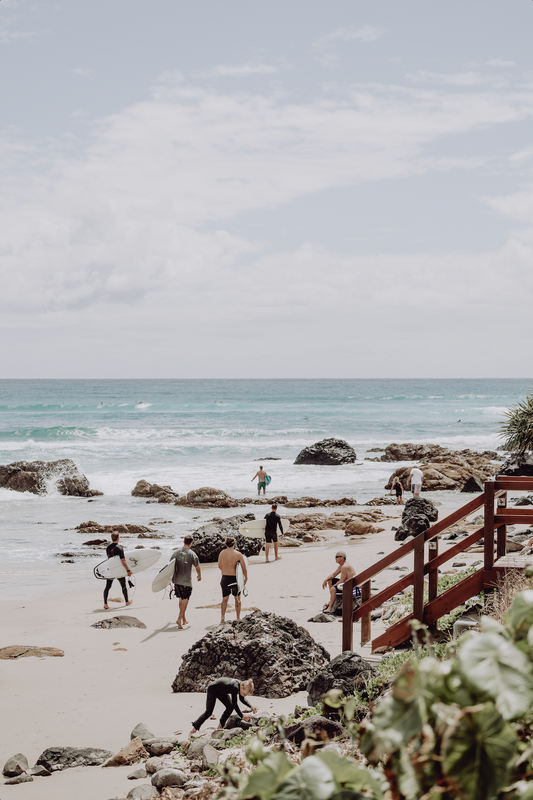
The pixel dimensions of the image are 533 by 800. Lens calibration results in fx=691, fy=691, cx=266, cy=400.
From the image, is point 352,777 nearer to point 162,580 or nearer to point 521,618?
point 521,618

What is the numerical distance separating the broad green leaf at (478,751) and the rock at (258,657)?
7.60 m

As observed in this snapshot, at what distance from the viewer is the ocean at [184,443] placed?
83.9 feet

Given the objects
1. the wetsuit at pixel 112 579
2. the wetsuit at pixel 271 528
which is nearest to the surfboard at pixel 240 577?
the wetsuit at pixel 112 579

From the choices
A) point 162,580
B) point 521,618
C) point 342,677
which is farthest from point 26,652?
point 521,618

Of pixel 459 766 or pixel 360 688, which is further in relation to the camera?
pixel 360 688

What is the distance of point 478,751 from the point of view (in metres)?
1.60

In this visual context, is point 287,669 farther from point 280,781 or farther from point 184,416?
point 184,416

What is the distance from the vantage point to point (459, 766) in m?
1.61

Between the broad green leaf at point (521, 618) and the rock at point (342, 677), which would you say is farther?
the rock at point (342, 677)

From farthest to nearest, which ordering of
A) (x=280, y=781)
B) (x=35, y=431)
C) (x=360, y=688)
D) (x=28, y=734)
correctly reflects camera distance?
(x=35, y=431)
(x=28, y=734)
(x=360, y=688)
(x=280, y=781)

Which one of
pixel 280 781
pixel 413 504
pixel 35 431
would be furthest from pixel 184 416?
pixel 280 781

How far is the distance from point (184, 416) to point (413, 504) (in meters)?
58.3

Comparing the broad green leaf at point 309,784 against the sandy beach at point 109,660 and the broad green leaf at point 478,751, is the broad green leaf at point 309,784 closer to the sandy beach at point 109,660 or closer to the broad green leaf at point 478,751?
the broad green leaf at point 478,751

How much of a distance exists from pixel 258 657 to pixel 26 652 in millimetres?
4620
